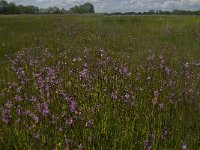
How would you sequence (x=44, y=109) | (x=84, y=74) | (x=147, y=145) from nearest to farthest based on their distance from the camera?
1. (x=147, y=145)
2. (x=44, y=109)
3. (x=84, y=74)

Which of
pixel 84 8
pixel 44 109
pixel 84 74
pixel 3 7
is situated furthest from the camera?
pixel 84 8

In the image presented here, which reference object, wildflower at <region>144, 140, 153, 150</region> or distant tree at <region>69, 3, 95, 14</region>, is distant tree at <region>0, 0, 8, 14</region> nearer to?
distant tree at <region>69, 3, 95, 14</region>

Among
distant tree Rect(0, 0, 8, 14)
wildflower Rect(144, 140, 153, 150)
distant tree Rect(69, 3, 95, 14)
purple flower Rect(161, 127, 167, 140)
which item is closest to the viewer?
wildflower Rect(144, 140, 153, 150)

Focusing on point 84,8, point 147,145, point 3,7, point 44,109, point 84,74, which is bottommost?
point 147,145

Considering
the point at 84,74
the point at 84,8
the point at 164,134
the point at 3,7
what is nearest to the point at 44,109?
the point at 84,74

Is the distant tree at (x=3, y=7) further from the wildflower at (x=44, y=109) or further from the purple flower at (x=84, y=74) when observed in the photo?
the wildflower at (x=44, y=109)

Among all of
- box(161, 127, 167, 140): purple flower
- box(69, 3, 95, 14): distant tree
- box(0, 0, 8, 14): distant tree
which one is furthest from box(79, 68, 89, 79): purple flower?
box(69, 3, 95, 14): distant tree

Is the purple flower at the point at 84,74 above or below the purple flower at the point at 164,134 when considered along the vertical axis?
above

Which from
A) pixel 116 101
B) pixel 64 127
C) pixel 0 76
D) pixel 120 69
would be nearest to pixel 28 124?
pixel 64 127

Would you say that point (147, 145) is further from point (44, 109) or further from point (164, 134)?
point (44, 109)

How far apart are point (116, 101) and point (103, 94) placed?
304mm

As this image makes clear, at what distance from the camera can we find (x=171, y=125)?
11.1ft

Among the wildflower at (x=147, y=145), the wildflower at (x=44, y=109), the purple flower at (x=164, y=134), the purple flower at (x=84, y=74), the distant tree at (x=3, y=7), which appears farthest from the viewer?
the distant tree at (x=3, y=7)

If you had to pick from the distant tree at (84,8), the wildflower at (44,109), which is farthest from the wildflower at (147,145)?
the distant tree at (84,8)
